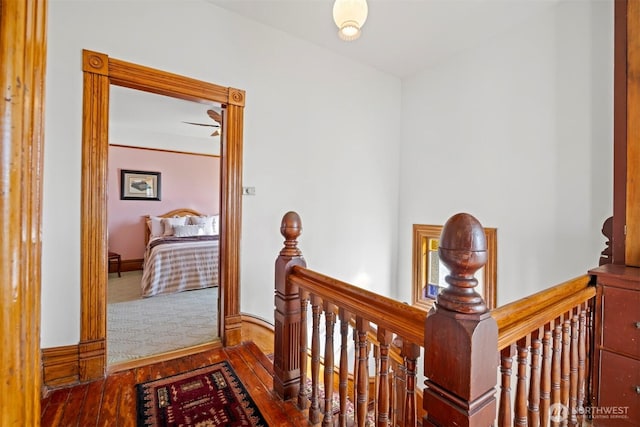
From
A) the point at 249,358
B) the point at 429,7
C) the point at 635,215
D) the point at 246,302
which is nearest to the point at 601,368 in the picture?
the point at 635,215

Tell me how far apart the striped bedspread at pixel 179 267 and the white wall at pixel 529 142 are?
10.5 ft

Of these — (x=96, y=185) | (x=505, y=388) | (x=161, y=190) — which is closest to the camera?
(x=505, y=388)

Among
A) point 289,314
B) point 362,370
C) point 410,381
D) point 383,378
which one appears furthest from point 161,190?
point 410,381

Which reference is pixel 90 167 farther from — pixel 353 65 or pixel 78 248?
pixel 353 65

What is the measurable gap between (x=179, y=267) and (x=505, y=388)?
435 centimetres

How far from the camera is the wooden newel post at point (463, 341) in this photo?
28.3 inches

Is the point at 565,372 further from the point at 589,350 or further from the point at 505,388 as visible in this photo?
the point at 505,388

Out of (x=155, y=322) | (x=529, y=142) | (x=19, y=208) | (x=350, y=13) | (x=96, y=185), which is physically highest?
(x=350, y=13)

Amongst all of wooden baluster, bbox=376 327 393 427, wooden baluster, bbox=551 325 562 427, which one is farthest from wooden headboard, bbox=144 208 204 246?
wooden baluster, bbox=551 325 562 427

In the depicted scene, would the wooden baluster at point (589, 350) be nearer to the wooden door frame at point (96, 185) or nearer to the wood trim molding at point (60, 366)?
the wooden door frame at point (96, 185)

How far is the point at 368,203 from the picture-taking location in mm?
3645

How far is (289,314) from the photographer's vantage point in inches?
66.5

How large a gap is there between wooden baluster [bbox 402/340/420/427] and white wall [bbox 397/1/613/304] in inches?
91.2

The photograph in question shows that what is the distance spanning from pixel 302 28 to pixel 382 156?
1.69m
